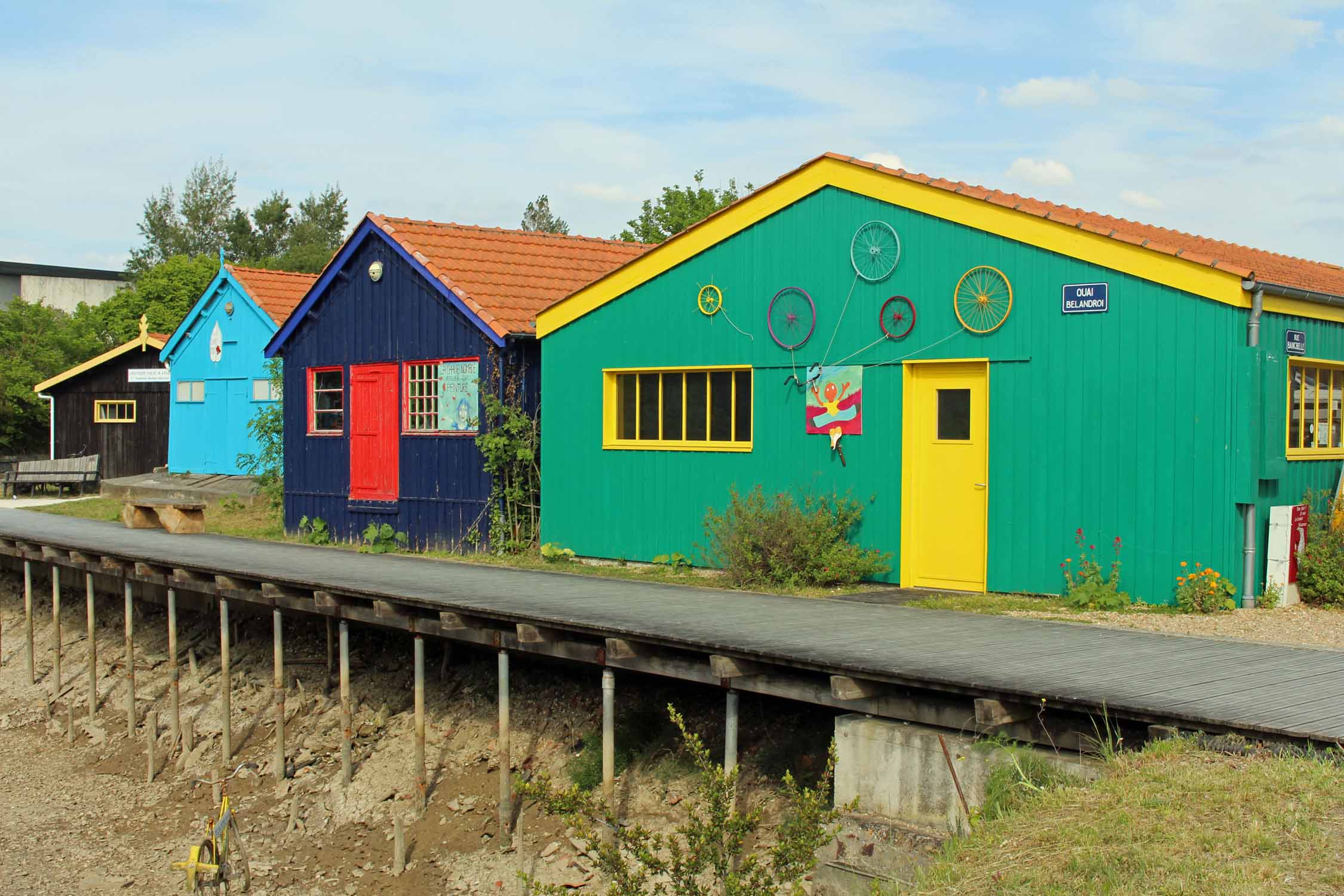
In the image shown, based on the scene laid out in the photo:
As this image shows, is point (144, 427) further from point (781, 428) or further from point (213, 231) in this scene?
point (213, 231)

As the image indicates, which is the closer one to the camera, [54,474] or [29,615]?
[29,615]

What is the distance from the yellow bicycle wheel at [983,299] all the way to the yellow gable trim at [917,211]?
0.38m

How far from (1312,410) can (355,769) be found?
370 inches

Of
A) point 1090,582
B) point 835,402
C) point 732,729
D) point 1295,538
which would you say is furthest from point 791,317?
point 732,729

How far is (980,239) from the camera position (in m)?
12.4

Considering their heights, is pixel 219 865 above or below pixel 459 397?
below

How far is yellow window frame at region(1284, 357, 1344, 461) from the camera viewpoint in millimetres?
11914

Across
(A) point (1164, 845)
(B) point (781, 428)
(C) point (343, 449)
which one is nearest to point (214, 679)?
(C) point (343, 449)

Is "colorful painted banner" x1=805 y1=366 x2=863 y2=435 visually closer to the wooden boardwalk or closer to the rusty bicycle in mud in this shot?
the wooden boardwalk

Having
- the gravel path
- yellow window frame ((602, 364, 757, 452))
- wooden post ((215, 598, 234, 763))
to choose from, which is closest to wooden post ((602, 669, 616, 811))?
the gravel path

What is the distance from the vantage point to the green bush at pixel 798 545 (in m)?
12.9

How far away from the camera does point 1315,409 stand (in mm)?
12352

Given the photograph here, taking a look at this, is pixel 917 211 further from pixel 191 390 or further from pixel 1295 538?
pixel 191 390

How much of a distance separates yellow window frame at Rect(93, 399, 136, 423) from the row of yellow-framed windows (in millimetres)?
27193
